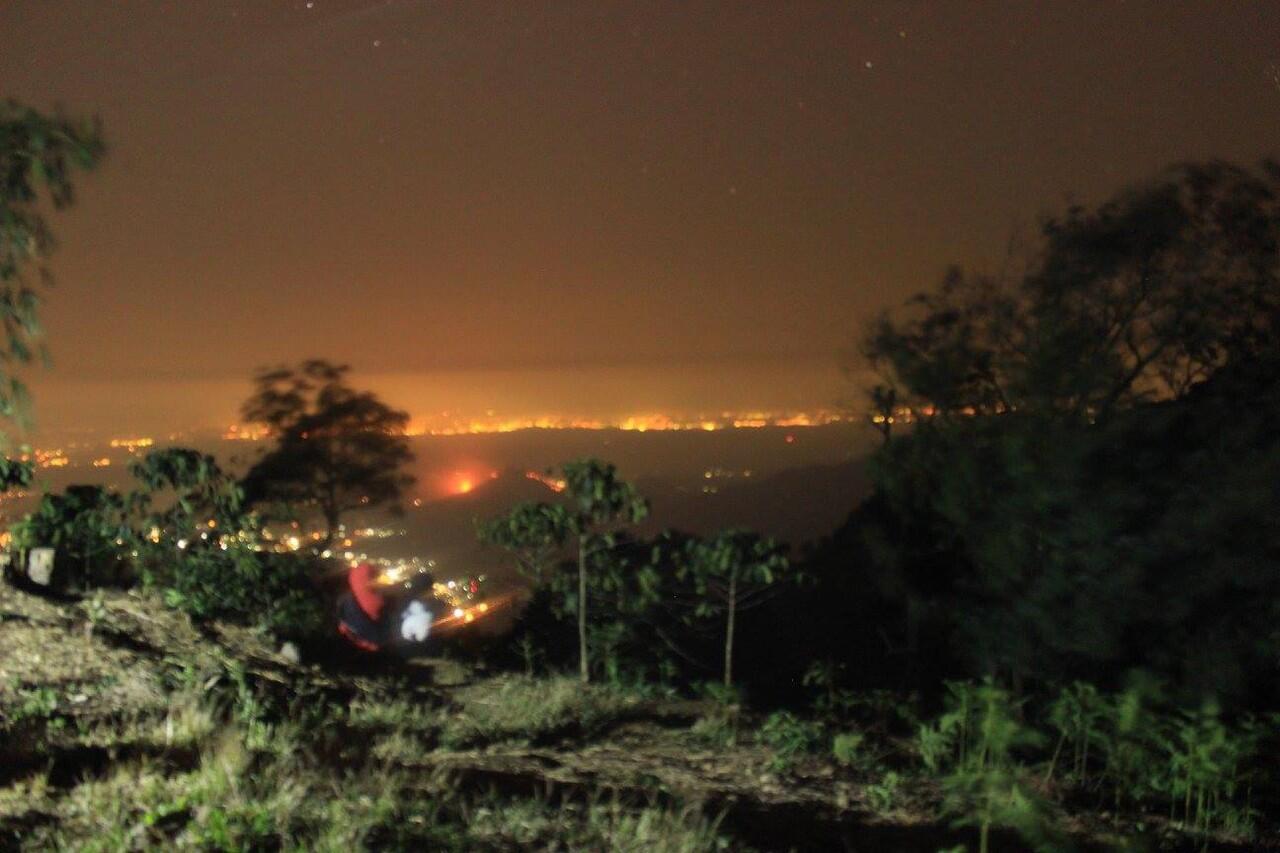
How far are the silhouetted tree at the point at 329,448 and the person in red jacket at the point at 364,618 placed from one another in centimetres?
834

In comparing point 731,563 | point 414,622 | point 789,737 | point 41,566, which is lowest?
point 789,737

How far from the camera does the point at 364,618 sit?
11.8m

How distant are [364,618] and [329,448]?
9.80 meters

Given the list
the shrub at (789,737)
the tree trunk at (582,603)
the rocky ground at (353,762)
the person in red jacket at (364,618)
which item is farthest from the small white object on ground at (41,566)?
the shrub at (789,737)

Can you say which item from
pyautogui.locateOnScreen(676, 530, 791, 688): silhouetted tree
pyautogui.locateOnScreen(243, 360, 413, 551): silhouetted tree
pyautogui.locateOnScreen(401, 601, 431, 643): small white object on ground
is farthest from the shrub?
pyautogui.locateOnScreen(243, 360, 413, 551): silhouetted tree

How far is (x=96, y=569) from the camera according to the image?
34.4ft

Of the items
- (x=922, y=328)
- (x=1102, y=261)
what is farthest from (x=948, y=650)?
(x=1102, y=261)

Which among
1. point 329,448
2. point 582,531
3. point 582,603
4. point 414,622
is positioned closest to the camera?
point 582,603

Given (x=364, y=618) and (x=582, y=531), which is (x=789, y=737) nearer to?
(x=582, y=531)

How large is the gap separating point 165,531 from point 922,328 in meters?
8.15

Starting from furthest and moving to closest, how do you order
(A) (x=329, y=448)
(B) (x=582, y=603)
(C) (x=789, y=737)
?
(A) (x=329, y=448)
(B) (x=582, y=603)
(C) (x=789, y=737)

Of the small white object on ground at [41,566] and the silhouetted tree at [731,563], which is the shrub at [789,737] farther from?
the small white object on ground at [41,566]

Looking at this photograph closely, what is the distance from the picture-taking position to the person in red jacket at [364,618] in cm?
1180

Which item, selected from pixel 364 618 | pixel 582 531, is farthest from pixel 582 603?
pixel 364 618
